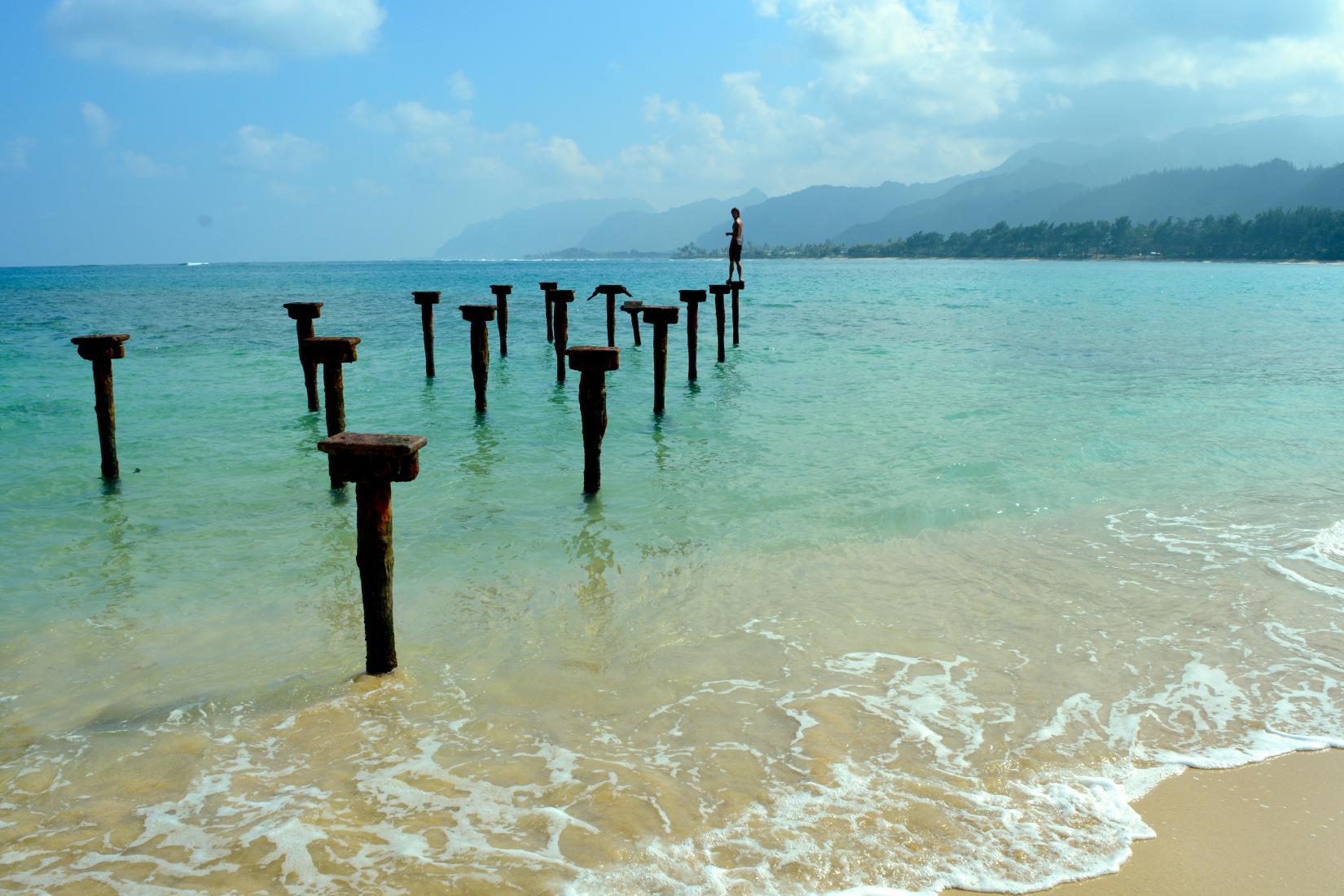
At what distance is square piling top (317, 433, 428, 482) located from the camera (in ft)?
16.1

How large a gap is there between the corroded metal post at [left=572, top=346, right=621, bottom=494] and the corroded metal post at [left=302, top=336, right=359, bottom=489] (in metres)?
2.41

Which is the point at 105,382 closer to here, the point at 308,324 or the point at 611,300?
the point at 308,324

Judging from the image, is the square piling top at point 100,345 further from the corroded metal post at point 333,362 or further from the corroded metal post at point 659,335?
the corroded metal post at point 659,335

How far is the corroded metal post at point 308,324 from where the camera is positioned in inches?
532

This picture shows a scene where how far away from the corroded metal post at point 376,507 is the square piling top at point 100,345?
6.31 m

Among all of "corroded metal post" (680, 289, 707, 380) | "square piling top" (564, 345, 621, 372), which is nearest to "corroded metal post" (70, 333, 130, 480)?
"square piling top" (564, 345, 621, 372)

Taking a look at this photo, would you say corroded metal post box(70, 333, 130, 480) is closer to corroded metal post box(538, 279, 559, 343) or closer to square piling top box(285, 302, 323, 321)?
square piling top box(285, 302, 323, 321)

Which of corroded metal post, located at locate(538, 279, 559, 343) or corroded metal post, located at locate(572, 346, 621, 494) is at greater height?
corroded metal post, located at locate(538, 279, 559, 343)

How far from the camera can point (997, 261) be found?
7003 inches

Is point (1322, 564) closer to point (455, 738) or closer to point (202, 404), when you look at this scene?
point (455, 738)

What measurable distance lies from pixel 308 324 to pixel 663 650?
410 inches

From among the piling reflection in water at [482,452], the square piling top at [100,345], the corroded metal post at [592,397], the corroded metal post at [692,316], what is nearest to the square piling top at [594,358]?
the corroded metal post at [592,397]

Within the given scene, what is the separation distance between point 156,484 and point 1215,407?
53.1 ft

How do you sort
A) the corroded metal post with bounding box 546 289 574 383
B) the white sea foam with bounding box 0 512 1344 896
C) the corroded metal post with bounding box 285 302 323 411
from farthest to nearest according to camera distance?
1. the corroded metal post with bounding box 546 289 574 383
2. the corroded metal post with bounding box 285 302 323 411
3. the white sea foam with bounding box 0 512 1344 896
